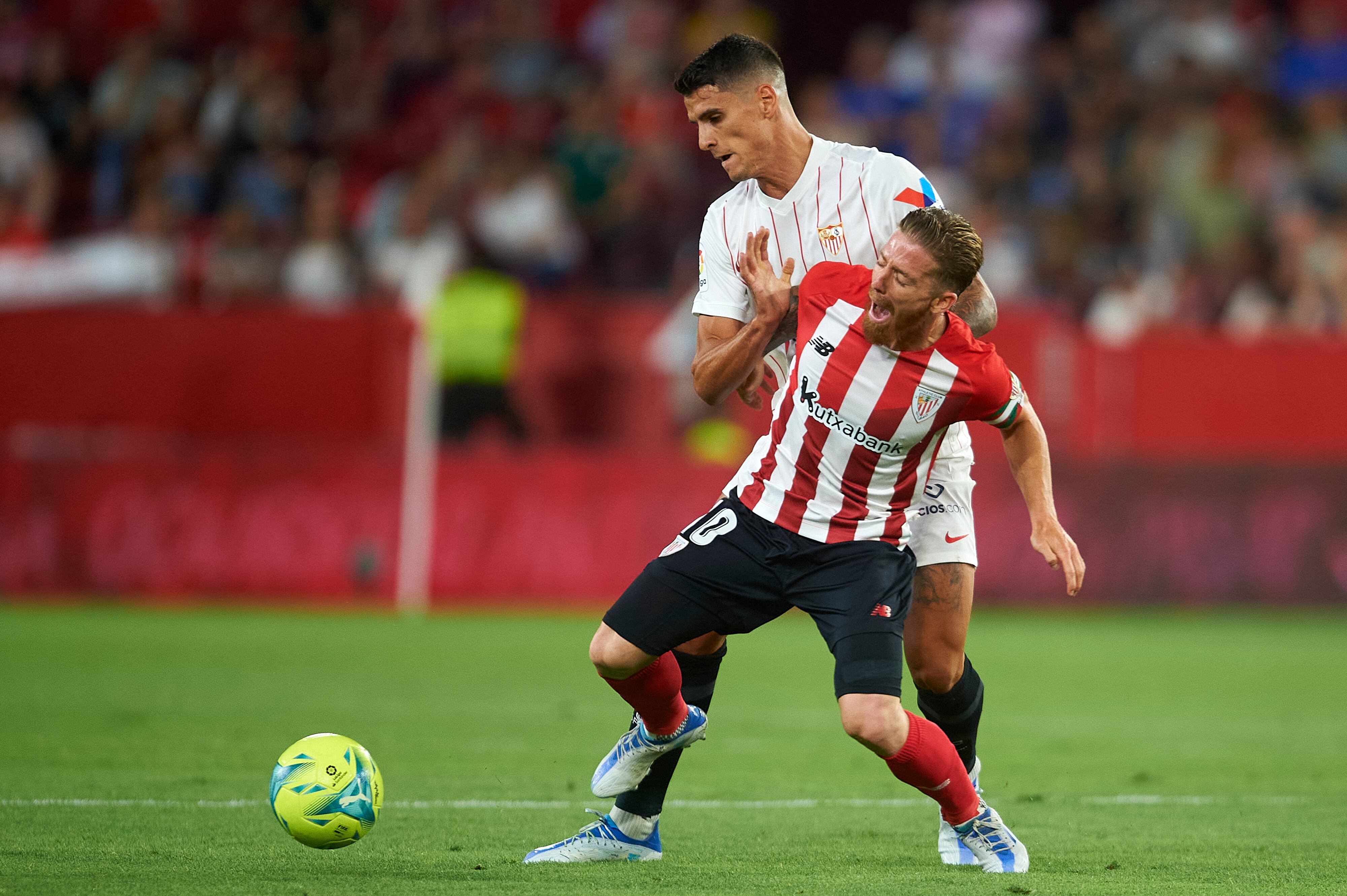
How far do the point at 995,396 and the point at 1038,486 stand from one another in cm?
32

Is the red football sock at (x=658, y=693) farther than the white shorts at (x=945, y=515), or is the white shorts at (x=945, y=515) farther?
the white shorts at (x=945, y=515)

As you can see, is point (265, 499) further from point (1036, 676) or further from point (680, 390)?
point (1036, 676)

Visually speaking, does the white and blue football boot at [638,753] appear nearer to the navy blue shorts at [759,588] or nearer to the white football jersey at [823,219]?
the navy blue shorts at [759,588]

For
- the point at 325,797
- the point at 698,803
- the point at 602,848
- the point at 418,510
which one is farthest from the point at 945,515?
the point at 418,510

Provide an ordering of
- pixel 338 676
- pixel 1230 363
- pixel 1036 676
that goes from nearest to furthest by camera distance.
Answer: pixel 338 676, pixel 1036 676, pixel 1230 363

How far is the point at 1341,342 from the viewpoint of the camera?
1527 centimetres

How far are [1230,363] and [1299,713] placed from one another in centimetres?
608

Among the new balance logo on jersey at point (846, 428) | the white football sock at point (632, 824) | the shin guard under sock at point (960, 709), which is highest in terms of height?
the new balance logo on jersey at point (846, 428)

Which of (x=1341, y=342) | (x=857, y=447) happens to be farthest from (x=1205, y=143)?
(x=857, y=447)

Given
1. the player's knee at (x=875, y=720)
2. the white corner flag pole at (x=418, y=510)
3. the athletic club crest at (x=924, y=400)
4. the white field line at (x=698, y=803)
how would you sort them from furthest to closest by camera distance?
the white corner flag pole at (x=418, y=510) < the white field line at (x=698, y=803) < the athletic club crest at (x=924, y=400) < the player's knee at (x=875, y=720)

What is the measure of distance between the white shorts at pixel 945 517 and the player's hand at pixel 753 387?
0.61 m

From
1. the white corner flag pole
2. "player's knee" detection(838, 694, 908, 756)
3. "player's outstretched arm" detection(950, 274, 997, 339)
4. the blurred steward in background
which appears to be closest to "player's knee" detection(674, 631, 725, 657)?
"player's knee" detection(838, 694, 908, 756)

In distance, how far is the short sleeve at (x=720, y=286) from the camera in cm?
581

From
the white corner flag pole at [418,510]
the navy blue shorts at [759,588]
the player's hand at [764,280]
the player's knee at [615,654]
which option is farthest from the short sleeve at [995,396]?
the white corner flag pole at [418,510]
